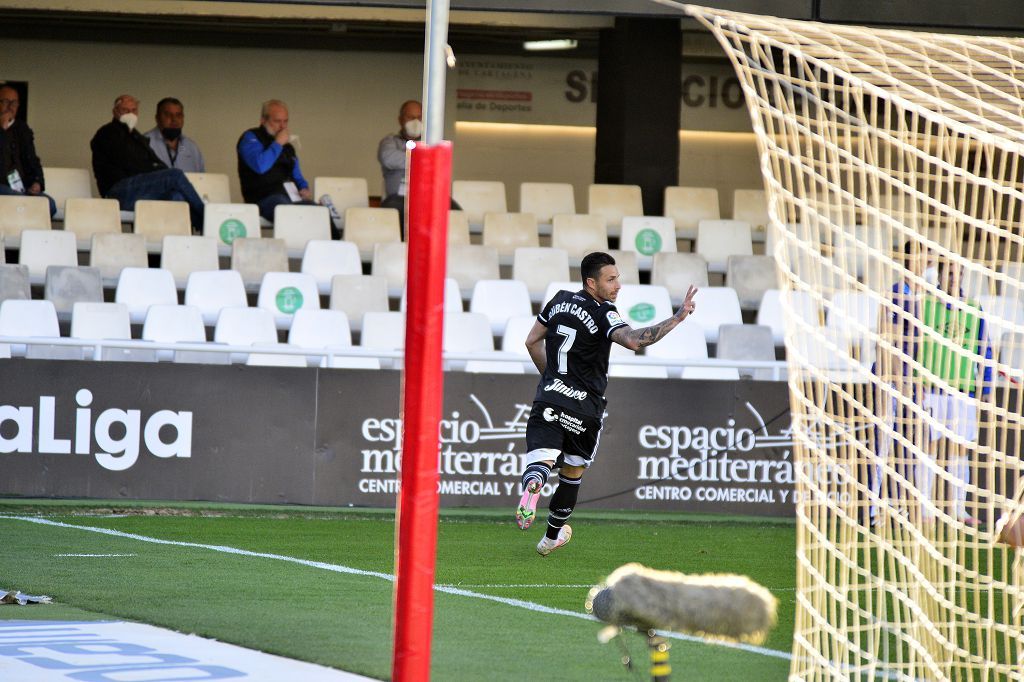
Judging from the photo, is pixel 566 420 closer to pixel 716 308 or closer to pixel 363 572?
pixel 363 572

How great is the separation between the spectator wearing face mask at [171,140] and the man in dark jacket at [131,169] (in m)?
0.28

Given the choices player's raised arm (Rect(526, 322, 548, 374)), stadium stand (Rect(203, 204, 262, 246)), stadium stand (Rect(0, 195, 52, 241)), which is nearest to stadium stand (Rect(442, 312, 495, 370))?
stadium stand (Rect(203, 204, 262, 246))

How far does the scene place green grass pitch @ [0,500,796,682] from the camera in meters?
6.79

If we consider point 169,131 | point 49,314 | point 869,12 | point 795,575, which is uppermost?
point 869,12

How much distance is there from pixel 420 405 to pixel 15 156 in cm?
1349

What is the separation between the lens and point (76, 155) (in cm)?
2170

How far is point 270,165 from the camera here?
56.1 ft

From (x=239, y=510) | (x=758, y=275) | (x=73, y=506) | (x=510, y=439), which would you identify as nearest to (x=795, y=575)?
(x=510, y=439)

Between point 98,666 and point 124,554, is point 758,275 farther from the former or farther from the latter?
point 98,666

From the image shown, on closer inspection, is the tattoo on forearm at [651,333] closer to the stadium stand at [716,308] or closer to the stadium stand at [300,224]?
the stadium stand at [716,308]

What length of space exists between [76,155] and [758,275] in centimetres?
1022

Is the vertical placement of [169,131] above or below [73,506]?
above

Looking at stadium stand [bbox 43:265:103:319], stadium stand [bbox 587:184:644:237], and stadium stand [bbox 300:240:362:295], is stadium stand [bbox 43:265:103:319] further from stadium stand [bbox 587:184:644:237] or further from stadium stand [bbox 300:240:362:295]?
stadium stand [bbox 587:184:644:237]

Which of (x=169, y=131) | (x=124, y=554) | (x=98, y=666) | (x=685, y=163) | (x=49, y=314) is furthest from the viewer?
(x=685, y=163)
